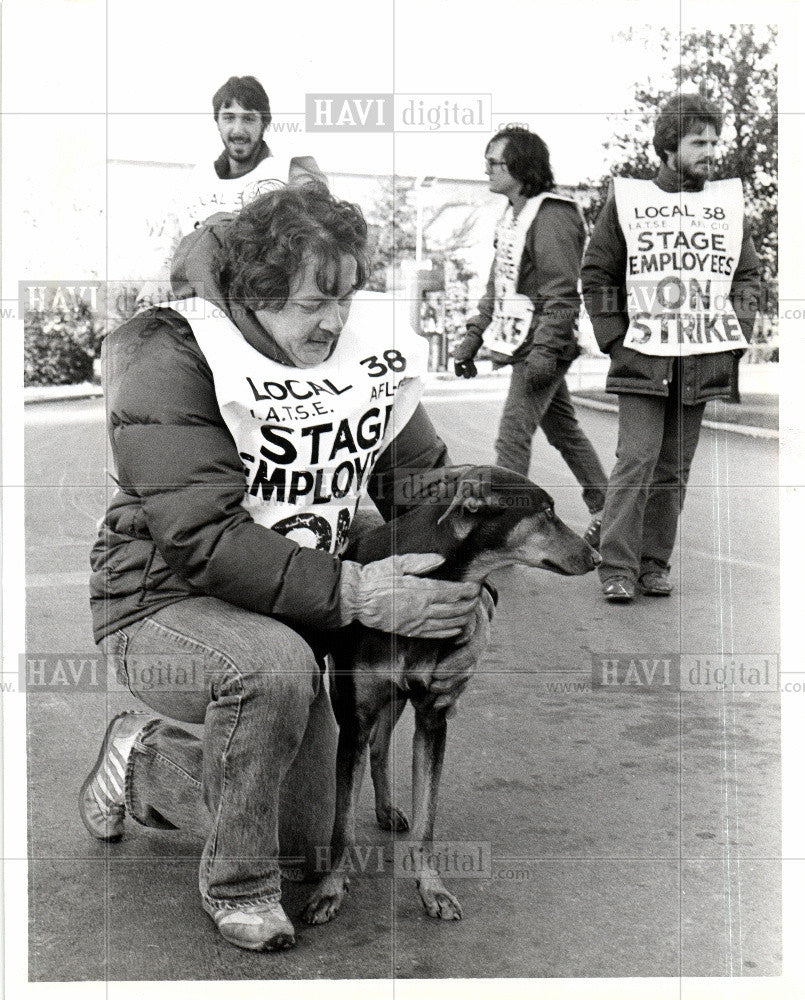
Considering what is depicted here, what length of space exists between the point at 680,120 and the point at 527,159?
0.35 meters

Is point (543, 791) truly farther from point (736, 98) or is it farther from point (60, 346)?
point (736, 98)

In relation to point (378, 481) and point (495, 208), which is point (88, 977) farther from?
point (495, 208)

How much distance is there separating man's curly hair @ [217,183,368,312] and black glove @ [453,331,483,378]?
557mm

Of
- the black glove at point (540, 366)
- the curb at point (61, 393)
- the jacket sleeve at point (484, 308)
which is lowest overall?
the curb at point (61, 393)

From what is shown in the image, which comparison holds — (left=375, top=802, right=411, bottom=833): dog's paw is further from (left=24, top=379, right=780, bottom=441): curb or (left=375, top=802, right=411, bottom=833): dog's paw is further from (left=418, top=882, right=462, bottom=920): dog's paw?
(left=24, top=379, right=780, bottom=441): curb

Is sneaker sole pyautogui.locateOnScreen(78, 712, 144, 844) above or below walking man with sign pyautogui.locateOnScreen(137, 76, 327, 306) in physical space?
below

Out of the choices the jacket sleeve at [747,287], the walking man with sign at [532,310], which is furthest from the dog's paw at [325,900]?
the jacket sleeve at [747,287]

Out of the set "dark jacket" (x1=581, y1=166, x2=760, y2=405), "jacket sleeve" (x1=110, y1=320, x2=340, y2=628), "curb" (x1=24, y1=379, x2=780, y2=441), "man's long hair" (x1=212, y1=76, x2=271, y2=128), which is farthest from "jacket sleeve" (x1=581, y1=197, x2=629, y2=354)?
"jacket sleeve" (x1=110, y1=320, x2=340, y2=628)

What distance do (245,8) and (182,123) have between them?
27 centimetres

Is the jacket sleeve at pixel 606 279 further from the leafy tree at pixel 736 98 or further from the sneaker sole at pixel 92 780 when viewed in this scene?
the sneaker sole at pixel 92 780

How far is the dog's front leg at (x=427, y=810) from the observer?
2.49 metres

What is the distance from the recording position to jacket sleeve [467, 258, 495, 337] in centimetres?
294

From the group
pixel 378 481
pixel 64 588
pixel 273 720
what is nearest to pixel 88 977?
pixel 273 720

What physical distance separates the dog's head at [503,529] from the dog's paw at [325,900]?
0.67 meters
